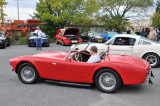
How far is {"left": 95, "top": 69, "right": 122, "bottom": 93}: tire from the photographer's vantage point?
434 centimetres

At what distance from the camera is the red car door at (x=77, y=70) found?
4551 millimetres

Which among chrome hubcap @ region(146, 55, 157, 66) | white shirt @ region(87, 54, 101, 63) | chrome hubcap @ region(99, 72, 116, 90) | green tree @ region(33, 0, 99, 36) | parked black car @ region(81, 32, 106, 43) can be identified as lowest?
chrome hubcap @ region(99, 72, 116, 90)

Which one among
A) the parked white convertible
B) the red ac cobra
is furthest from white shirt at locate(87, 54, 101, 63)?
the parked white convertible

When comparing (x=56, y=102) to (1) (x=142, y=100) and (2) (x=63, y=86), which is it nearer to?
(2) (x=63, y=86)

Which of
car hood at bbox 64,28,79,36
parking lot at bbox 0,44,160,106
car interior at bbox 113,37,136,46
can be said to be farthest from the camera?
car hood at bbox 64,28,79,36

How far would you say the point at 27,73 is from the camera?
5.22 meters

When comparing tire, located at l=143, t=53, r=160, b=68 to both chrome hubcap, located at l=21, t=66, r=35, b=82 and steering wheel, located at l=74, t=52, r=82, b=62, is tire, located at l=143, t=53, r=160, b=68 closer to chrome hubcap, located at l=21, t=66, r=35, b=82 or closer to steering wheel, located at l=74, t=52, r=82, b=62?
steering wheel, located at l=74, t=52, r=82, b=62

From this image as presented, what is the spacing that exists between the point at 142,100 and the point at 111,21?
1273 inches

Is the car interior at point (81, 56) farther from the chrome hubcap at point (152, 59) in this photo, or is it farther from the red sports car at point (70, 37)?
the red sports car at point (70, 37)

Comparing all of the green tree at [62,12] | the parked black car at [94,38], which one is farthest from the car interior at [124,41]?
the green tree at [62,12]

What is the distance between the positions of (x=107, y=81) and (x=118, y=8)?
33.5 metres

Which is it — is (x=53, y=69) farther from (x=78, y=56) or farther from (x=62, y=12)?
(x=62, y=12)

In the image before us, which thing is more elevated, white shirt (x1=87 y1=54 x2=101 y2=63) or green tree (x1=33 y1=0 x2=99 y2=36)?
green tree (x1=33 y1=0 x2=99 y2=36)

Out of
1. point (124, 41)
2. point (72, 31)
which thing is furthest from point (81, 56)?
point (72, 31)
